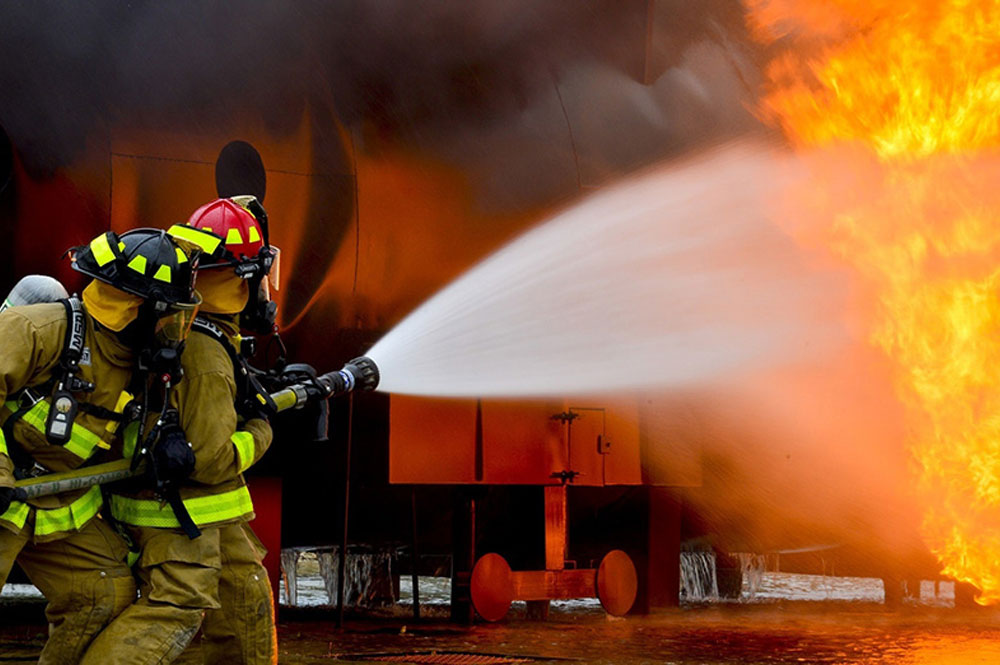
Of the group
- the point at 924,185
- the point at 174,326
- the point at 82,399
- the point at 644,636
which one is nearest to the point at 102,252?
the point at 174,326

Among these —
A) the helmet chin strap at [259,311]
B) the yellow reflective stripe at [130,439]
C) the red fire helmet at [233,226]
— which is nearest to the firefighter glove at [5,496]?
the yellow reflective stripe at [130,439]

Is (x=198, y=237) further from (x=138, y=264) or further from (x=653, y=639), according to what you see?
(x=653, y=639)

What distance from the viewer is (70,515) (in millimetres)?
A: 4184

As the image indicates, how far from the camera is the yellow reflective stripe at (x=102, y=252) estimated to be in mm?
4164

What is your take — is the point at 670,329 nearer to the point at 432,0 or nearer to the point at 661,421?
the point at 661,421

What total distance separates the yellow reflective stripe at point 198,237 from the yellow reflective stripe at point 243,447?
628mm

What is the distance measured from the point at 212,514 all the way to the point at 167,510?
154 mm

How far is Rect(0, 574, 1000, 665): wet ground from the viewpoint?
21.9 ft

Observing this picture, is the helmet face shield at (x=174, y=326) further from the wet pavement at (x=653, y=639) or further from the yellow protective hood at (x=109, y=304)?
the wet pavement at (x=653, y=639)

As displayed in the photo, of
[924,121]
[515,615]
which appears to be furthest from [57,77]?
[924,121]

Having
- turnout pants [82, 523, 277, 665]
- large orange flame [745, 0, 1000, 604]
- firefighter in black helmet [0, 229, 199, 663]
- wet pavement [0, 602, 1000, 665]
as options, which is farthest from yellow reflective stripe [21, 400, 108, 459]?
large orange flame [745, 0, 1000, 604]

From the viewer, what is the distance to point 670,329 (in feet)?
26.5

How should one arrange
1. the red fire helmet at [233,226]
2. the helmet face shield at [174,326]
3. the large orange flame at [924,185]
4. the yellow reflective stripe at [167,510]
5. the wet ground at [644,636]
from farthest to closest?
the large orange flame at [924,185], the wet ground at [644,636], the red fire helmet at [233,226], the yellow reflective stripe at [167,510], the helmet face shield at [174,326]

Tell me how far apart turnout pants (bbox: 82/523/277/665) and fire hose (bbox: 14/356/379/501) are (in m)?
0.24
